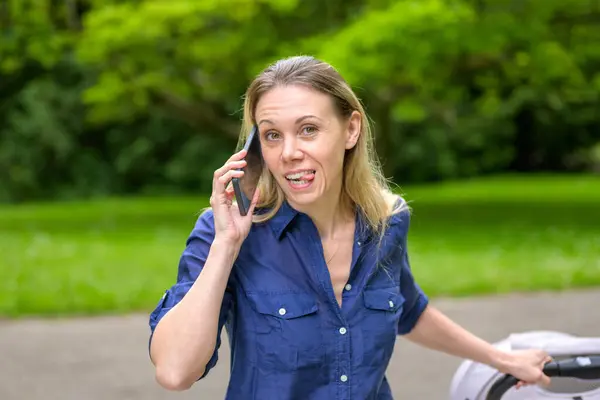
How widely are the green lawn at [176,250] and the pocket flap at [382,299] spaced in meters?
6.25

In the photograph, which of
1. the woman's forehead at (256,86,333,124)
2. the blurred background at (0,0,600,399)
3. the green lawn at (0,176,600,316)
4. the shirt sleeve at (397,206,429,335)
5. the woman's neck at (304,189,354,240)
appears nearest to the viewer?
the woman's forehead at (256,86,333,124)

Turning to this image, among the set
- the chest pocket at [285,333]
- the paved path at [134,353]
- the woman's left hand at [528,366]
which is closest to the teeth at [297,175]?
the chest pocket at [285,333]

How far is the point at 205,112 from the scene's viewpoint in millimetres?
21344

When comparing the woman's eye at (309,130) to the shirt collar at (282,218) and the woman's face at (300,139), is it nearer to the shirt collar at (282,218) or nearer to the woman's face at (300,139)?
the woman's face at (300,139)

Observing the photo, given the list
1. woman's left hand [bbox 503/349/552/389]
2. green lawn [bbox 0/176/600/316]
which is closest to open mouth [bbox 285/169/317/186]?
woman's left hand [bbox 503/349/552/389]

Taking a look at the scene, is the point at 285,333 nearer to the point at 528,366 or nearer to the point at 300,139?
the point at 300,139

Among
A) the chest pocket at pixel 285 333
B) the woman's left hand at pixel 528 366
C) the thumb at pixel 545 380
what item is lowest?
the thumb at pixel 545 380

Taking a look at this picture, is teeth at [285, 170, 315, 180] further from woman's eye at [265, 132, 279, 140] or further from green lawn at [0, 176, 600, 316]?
green lawn at [0, 176, 600, 316]

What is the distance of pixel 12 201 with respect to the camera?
29750 millimetres

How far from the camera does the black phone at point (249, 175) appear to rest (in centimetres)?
193

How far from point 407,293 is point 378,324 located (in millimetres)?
298

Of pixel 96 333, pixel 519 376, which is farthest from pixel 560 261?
pixel 519 376

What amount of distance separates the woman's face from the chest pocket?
228mm

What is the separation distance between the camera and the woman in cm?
186
